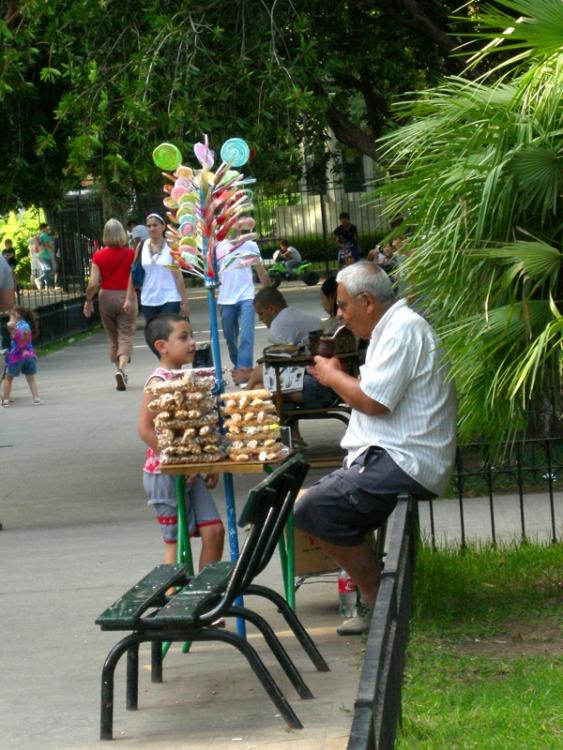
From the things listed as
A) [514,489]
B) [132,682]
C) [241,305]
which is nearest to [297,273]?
[241,305]

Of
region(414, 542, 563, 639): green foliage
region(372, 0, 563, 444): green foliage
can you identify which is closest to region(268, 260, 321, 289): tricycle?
region(414, 542, 563, 639): green foliage

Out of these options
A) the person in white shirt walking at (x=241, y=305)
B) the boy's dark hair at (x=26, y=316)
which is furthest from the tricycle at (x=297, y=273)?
the person in white shirt walking at (x=241, y=305)

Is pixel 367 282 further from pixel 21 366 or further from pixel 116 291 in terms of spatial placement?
pixel 116 291

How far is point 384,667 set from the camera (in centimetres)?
272

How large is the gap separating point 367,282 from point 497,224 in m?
0.67

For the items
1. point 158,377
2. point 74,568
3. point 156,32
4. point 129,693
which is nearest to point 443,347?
point 158,377

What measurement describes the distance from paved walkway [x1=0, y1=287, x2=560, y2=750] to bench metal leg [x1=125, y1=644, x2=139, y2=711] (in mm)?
36

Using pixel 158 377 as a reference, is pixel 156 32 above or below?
above

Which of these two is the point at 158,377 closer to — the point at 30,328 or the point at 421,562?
the point at 421,562

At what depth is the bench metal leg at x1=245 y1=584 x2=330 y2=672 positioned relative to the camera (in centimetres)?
442

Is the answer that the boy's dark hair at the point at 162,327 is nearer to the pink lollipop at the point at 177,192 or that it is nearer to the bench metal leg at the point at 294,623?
the pink lollipop at the point at 177,192

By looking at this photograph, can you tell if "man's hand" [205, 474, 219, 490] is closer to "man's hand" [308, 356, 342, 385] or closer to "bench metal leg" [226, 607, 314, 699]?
"man's hand" [308, 356, 342, 385]

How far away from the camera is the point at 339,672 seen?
4.59 metres

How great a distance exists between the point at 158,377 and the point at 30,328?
8.13 meters
